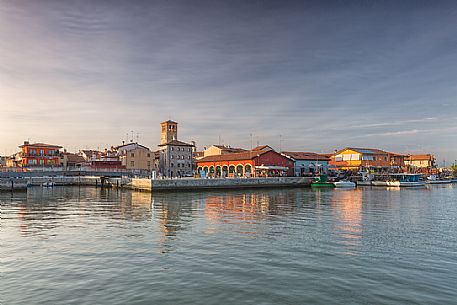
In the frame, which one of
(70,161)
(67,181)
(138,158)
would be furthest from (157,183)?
(70,161)

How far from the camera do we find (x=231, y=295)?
1131cm

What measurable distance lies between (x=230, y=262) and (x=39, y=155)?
99.1 meters

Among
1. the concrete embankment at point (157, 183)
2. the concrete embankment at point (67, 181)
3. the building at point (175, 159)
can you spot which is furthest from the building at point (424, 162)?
the concrete embankment at point (67, 181)

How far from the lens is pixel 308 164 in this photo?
94.5 metres

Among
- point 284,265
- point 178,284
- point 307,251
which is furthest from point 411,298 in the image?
point 178,284

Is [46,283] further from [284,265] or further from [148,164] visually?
[148,164]

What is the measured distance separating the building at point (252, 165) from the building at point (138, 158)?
20.0 m

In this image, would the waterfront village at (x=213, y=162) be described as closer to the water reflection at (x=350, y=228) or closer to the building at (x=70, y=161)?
the building at (x=70, y=161)

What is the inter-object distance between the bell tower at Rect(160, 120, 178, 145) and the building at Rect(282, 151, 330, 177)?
3461cm

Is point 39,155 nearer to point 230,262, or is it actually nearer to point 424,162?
point 230,262

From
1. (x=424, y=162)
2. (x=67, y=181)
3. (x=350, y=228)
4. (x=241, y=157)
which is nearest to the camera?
(x=350, y=228)

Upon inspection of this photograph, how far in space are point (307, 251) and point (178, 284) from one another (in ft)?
23.1

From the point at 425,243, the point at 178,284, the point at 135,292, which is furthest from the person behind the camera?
the point at 425,243

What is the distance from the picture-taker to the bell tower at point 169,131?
10688 centimetres
